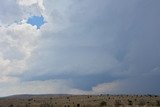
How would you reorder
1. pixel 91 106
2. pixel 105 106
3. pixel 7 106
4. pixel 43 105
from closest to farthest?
pixel 105 106 → pixel 91 106 → pixel 43 105 → pixel 7 106

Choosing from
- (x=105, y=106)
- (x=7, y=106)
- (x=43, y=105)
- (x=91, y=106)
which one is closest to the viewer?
(x=105, y=106)

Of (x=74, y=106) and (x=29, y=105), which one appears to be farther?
(x=29, y=105)

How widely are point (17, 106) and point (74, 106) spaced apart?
18899 mm

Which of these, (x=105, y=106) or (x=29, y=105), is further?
(x=29, y=105)

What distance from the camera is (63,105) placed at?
Answer: 329ft

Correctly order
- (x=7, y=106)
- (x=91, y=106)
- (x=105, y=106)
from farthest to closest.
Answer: (x=7, y=106), (x=91, y=106), (x=105, y=106)

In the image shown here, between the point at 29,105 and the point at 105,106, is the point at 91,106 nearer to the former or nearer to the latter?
the point at 105,106

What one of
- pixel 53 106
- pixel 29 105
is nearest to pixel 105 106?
pixel 53 106

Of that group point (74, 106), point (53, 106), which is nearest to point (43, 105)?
point (53, 106)

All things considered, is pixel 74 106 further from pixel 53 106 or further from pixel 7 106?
pixel 7 106

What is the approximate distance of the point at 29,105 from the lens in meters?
104

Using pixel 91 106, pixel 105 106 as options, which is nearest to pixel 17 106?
pixel 91 106

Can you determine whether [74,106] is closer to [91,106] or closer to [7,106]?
[91,106]

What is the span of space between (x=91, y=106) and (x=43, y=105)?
1478cm
